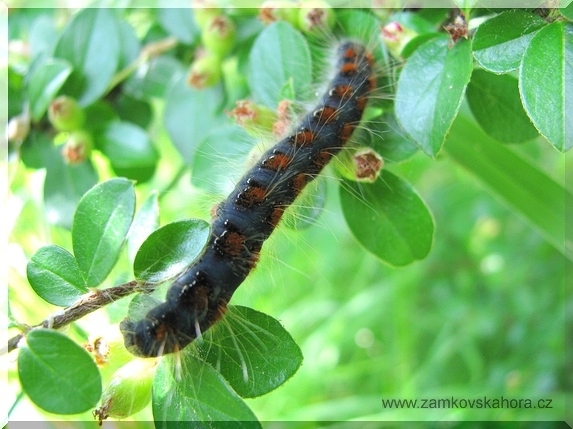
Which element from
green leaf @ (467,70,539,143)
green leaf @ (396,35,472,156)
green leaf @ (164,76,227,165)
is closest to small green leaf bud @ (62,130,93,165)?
green leaf @ (164,76,227,165)

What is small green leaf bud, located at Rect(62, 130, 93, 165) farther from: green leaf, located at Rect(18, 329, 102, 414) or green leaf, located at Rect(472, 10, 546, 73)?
green leaf, located at Rect(472, 10, 546, 73)

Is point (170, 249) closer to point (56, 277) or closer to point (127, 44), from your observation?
point (56, 277)

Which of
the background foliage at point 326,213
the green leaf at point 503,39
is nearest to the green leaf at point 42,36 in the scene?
the background foliage at point 326,213

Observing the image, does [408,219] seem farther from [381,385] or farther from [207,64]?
[381,385]

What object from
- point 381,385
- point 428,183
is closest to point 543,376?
point 381,385

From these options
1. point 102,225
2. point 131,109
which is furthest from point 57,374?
point 131,109
